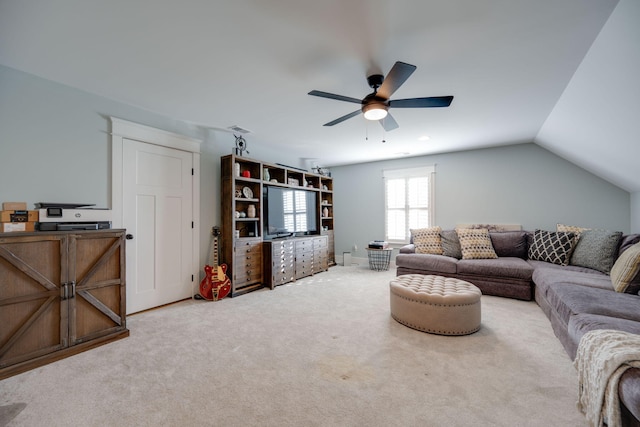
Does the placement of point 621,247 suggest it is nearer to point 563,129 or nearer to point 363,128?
point 563,129

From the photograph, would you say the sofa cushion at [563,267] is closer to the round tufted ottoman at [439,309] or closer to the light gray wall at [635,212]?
the light gray wall at [635,212]

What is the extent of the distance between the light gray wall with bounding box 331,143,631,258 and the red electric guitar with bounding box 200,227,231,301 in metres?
3.54

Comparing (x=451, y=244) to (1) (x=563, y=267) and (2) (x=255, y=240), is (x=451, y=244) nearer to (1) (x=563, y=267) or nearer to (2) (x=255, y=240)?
(1) (x=563, y=267)

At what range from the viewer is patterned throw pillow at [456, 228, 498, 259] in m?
4.06

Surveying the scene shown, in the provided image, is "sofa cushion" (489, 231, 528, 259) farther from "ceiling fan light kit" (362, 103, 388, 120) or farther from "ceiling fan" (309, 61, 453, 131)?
"ceiling fan light kit" (362, 103, 388, 120)

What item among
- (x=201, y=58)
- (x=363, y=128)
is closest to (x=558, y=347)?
(x=363, y=128)

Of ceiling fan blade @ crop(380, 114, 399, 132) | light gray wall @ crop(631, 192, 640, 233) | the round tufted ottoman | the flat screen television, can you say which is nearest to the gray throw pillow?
light gray wall @ crop(631, 192, 640, 233)

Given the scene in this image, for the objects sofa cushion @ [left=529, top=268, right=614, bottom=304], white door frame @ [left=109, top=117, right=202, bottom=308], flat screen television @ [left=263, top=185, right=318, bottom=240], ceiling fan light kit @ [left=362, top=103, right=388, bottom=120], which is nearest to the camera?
ceiling fan light kit @ [left=362, top=103, right=388, bottom=120]

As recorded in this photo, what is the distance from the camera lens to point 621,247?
9.91ft

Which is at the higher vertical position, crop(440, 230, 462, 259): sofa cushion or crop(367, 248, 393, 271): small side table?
crop(440, 230, 462, 259): sofa cushion

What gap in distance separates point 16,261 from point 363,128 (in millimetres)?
3819

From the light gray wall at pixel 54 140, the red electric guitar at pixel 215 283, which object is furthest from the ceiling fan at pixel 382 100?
the red electric guitar at pixel 215 283

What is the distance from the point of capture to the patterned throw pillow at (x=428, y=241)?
4527mm

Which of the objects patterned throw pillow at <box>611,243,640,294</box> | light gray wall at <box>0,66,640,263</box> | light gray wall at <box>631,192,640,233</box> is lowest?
patterned throw pillow at <box>611,243,640,294</box>
